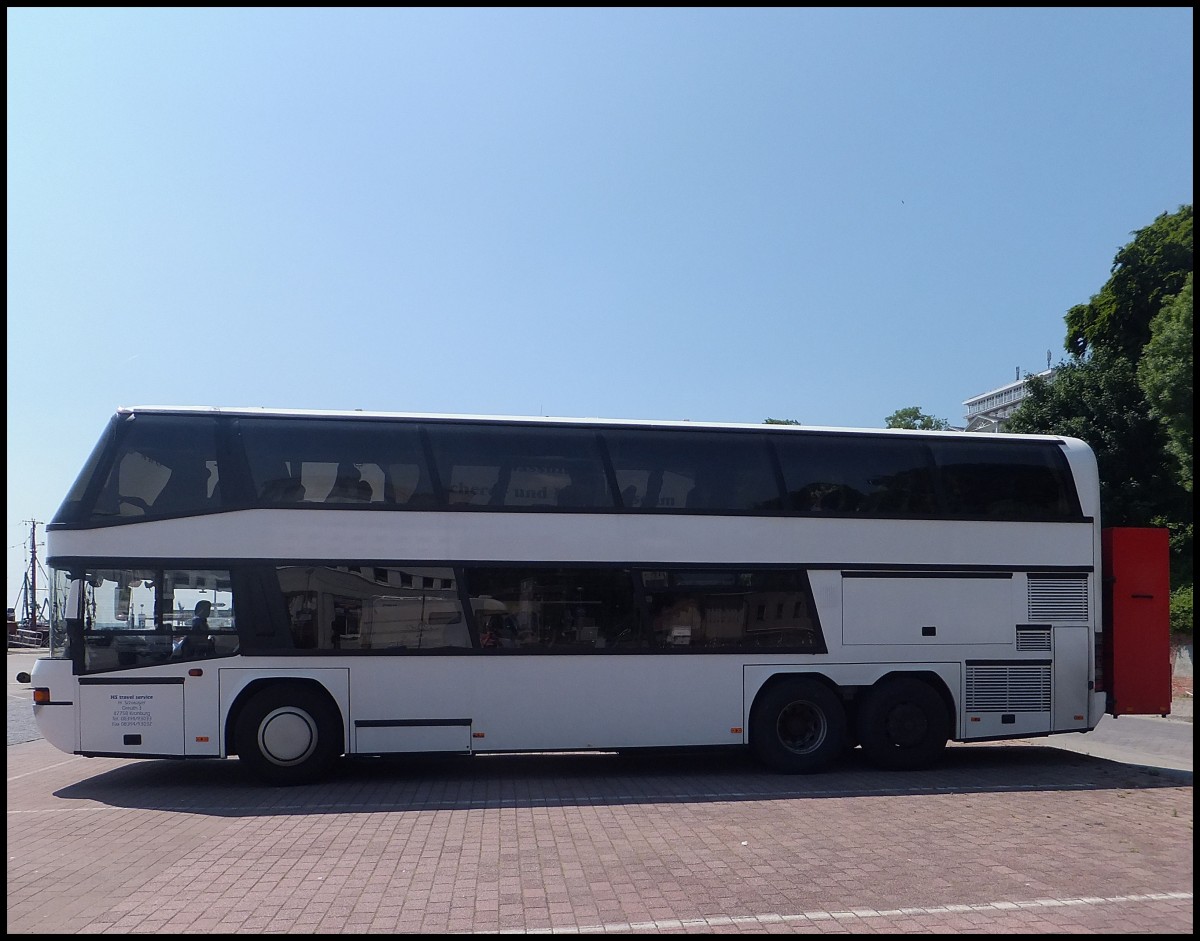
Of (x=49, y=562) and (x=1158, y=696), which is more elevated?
(x=49, y=562)

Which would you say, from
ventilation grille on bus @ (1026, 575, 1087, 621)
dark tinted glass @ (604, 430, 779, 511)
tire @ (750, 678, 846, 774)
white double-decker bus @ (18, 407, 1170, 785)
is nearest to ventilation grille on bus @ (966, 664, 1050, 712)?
white double-decker bus @ (18, 407, 1170, 785)

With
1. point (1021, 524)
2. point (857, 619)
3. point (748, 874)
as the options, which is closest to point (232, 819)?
point (748, 874)

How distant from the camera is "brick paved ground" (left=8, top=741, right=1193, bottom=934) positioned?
620 centimetres

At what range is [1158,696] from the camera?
1249 centimetres

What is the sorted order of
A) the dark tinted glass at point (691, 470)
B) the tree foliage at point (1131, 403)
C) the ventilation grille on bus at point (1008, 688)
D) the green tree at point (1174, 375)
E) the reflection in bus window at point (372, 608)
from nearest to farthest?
the reflection in bus window at point (372, 608)
the dark tinted glass at point (691, 470)
the ventilation grille on bus at point (1008, 688)
the green tree at point (1174, 375)
the tree foliage at point (1131, 403)

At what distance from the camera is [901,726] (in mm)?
12086

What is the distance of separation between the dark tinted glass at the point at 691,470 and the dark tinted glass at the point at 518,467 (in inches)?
12.2

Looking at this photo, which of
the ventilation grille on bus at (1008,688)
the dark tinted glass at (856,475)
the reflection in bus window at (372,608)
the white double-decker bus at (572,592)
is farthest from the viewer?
the ventilation grille on bus at (1008,688)

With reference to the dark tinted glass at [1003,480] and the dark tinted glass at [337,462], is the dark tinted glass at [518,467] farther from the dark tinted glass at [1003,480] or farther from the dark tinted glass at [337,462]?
the dark tinted glass at [1003,480]

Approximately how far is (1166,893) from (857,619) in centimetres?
565

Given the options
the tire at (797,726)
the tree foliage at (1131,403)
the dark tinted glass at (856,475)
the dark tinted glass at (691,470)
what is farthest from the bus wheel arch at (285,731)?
the tree foliage at (1131,403)

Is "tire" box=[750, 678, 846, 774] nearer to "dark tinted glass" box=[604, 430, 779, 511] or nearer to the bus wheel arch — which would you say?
"dark tinted glass" box=[604, 430, 779, 511]

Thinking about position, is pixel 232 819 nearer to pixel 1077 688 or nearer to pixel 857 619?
pixel 857 619

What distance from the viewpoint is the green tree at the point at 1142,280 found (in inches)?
1257
